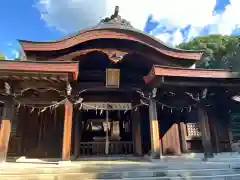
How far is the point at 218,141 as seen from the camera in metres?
9.51

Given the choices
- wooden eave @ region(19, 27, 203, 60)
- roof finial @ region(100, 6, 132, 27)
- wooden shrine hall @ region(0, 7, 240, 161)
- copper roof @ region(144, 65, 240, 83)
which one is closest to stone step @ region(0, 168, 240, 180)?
wooden shrine hall @ region(0, 7, 240, 161)

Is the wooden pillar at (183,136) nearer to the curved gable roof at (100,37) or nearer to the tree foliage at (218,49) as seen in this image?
the curved gable roof at (100,37)

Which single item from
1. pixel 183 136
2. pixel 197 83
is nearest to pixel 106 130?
pixel 183 136

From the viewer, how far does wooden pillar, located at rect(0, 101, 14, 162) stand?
22.2 ft

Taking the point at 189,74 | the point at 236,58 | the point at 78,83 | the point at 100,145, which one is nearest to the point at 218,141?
the point at 189,74

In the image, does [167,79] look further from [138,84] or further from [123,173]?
[123,173]

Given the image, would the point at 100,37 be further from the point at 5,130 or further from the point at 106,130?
the point at 5,130

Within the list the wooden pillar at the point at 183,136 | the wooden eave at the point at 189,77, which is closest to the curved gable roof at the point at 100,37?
the wooden eave at the point at 189,77

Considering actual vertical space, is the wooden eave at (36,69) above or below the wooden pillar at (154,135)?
above

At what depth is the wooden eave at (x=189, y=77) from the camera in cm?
718

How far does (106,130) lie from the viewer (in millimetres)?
9172

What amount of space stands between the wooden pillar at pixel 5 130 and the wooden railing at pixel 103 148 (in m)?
3.52

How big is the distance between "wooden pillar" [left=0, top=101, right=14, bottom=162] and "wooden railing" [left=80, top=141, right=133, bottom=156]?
139 inches

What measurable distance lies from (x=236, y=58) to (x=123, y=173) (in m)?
24.1
